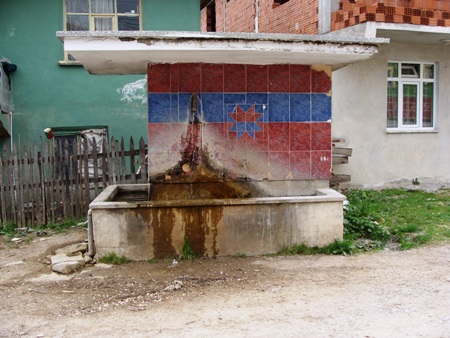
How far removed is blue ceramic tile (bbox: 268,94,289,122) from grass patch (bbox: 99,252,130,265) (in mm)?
2959

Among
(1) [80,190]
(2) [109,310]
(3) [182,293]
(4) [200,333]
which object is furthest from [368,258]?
(1) [80,190]

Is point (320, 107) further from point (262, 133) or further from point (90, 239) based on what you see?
point (90, 239)

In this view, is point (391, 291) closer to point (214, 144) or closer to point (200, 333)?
point (200, 333)

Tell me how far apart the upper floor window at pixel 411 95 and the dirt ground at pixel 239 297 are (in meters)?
6.04

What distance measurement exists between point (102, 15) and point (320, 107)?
6.96 meters

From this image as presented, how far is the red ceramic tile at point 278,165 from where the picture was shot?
7.19 metres

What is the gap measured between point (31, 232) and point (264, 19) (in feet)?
31.4

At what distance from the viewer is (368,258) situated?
6.52 metres

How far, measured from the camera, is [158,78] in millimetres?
6914

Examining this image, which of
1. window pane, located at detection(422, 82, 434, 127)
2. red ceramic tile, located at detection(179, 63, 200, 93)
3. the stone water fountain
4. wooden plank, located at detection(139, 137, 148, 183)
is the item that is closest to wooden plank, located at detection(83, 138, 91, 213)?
wooden plank, located at detection(139, 137, 148, 183)

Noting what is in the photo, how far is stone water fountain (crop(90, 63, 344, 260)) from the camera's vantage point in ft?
21.1

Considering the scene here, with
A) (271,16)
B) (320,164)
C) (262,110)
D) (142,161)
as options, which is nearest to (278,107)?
(262,110)

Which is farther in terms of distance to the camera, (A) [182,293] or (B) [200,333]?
(A) [182,293]

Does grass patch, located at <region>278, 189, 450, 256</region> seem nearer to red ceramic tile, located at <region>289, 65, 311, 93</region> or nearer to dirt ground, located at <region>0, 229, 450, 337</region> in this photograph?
dirt ground, located at <region>0, 229, 450, 337</region>
